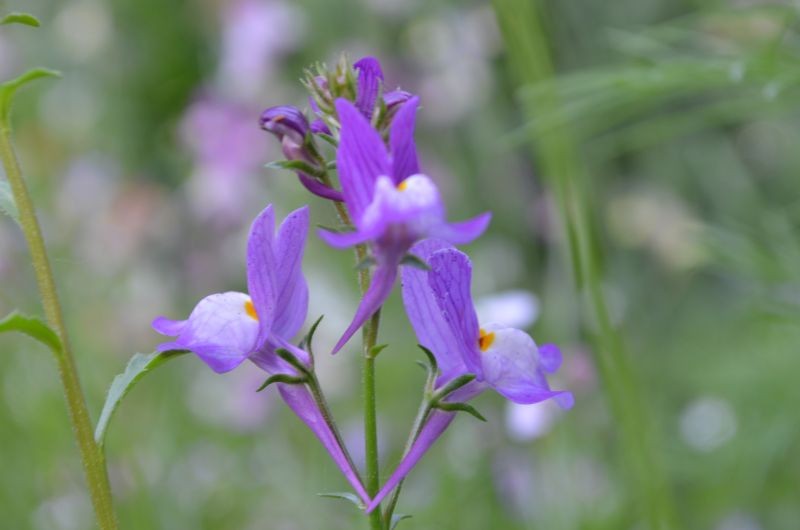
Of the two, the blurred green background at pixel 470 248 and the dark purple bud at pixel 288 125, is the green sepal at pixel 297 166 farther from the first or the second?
the blurred green background at pixel 470 248

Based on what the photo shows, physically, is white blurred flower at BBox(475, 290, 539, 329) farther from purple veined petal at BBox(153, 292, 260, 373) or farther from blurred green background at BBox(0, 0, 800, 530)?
purple veined petal at BBox(153, 292, 260, 373)

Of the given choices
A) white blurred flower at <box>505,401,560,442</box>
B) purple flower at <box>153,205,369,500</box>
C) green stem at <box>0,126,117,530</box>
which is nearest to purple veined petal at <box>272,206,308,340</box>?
purple flower at <box>153,205,369,500</box>

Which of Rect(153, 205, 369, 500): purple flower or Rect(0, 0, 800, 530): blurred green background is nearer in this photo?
Rect(153, 205, 369, 500): purple flower

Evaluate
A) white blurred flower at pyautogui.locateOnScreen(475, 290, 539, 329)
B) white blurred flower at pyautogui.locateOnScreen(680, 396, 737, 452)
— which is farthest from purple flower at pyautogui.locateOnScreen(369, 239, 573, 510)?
white blurred flower at pyautogui.locateOnScreen(680, 396, 737, 452)

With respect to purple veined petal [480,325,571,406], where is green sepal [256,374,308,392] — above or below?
above

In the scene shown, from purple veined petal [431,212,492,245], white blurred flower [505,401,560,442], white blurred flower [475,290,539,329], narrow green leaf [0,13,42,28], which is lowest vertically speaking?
white blurred flower [505,401,560,442]

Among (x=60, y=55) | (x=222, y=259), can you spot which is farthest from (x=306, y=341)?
(x=60, y=55)

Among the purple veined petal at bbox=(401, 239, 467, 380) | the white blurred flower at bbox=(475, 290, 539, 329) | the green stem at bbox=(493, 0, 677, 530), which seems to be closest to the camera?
the purple veined petal at bbox=(401, 239, 467, 380)

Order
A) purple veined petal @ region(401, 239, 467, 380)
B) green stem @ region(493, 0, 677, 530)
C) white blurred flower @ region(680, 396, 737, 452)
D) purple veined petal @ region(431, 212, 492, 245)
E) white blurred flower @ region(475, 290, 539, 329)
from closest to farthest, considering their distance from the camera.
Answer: purple veined petal @ region(431, 212, 492, 245), purple veined petal @ region(401, 239, 467, 380), green stem @ region(493, 0, 677, 530), white blurred flower @ region(475, 290, 539, 329), white blurred flower @ region(680, 396, 737, 452)
